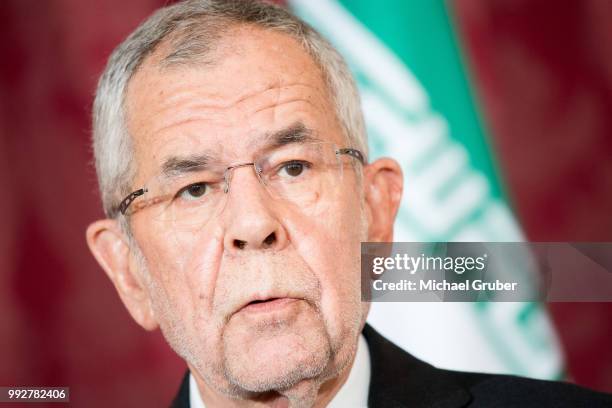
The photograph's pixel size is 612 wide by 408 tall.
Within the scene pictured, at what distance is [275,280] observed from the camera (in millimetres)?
1525

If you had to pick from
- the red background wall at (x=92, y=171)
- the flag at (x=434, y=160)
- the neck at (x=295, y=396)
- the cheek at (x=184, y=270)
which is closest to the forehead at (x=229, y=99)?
the cheek at (x=184, y=270)

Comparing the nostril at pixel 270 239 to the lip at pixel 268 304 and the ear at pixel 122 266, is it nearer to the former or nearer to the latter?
the lip at pixel 268 304

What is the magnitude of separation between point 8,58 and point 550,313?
2103mm

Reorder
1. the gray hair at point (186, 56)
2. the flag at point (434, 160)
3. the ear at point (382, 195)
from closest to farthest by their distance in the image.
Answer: the gray hair at point (186, 56) → the ear at point (382, 195) → the flag at point (434, 160)

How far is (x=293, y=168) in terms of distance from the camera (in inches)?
67.2

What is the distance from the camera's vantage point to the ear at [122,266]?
1925 millimetres

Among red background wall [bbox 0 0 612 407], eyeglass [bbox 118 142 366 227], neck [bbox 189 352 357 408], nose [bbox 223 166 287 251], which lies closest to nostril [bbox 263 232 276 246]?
nose [bbox 223 166 287 251]

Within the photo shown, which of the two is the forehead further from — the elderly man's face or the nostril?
the nostril

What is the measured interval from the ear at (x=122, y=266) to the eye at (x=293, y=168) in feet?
1.62

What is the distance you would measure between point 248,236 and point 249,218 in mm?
40

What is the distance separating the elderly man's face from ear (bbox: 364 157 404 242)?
0.32 feet

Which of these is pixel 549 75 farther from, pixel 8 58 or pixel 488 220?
pixel 8 58

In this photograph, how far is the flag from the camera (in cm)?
254

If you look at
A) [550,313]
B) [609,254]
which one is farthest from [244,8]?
[550,313]
